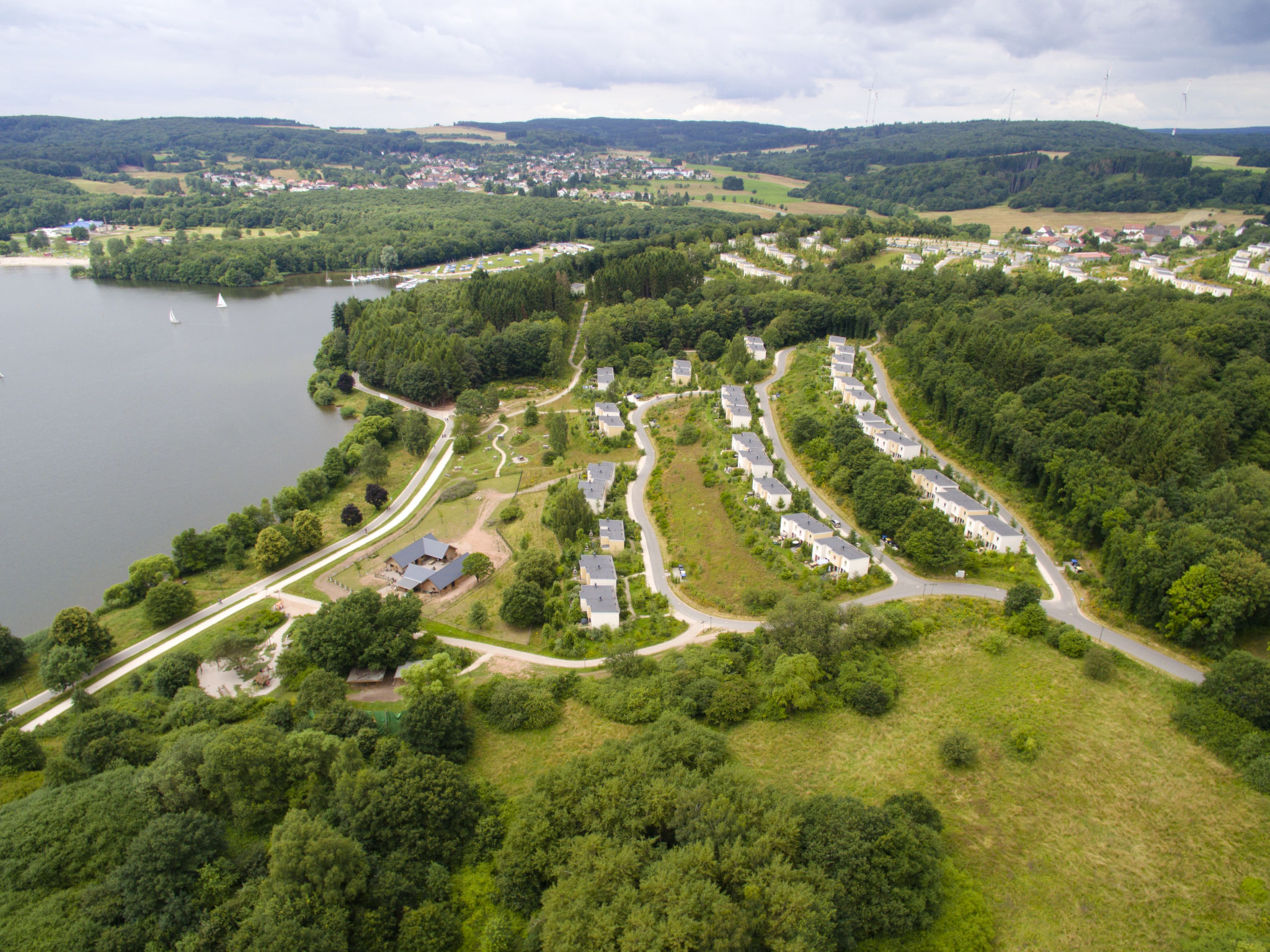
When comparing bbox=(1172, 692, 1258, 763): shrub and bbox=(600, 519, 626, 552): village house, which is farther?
bbox=(600, 519, 626, 552): village house

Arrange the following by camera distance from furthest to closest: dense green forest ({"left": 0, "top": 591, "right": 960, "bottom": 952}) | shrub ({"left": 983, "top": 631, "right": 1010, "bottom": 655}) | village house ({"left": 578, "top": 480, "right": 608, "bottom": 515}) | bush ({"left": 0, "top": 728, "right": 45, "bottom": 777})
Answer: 1. village house ({"left": 578, "top": 480, "right": 608, "bottom": 515})
2. shrub ({"left": 983, "top": 631, "right": 1010, "bottom": 655})
3. bush ({"left": 0, "top": 728, "right": 45, "bottom": 777})
4. dense green forest ({"left": 0, "top": 591, "right": 960, "bottom": 952})

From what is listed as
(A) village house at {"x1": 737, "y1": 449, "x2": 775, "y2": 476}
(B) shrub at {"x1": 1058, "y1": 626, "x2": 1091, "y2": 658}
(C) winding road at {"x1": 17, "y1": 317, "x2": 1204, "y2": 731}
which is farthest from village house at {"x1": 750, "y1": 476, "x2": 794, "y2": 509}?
(B) shrub at {"x1": 1058, "y1": 626, "x2": 1091, "y2": 658}

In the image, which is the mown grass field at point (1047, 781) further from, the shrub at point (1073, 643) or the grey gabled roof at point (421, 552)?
the grey gabled roof at point (421, 552)

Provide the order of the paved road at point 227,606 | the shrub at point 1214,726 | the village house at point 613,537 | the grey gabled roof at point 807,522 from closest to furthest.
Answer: the shrub at point 1214,726, the paved road at point 227,606, the grey gabled roof at point 807,522, the village house at point 613,537

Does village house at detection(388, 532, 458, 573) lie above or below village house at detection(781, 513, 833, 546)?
below

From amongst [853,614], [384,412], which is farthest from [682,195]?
[853,614]

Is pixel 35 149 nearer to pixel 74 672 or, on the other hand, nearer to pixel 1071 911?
pixel 74 672

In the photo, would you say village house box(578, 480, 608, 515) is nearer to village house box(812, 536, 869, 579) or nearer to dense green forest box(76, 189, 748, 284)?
village house box(812, 536, 869, 579)

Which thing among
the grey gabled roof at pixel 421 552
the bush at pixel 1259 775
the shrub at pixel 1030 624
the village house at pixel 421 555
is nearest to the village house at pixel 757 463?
the shrub at pixel 1030 624
